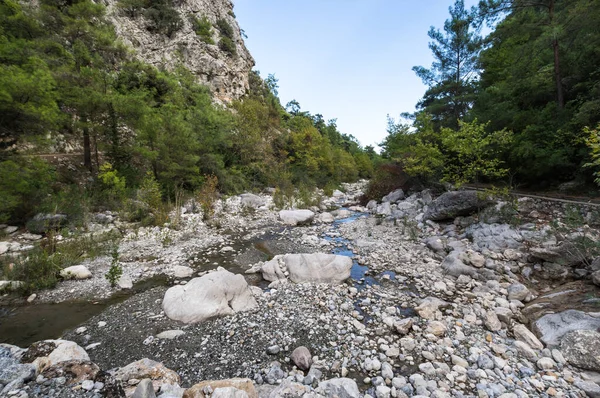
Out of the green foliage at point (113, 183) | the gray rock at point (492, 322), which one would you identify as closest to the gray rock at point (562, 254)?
the gray rock at point (492, 322)

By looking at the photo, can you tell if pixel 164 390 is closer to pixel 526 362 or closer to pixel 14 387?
pixel 14 387

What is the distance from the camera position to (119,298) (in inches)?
191

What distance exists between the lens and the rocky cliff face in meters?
23.1

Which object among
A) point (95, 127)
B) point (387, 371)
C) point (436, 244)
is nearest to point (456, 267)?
point (436, 244)

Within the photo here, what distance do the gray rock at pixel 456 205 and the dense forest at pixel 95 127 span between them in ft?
34.7

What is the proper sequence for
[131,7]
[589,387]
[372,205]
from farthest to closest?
[131,7], [372,205], [589,387]

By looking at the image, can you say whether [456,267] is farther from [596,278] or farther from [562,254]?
Result: [596,278]

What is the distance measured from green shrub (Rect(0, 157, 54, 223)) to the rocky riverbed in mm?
3257

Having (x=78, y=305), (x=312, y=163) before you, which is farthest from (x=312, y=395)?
(x=312, y=163)

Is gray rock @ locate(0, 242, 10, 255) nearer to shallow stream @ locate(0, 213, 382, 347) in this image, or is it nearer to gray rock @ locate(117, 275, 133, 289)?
shallow stream @ locate(0, 213, 382, 347)

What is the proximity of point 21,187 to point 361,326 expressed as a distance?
391 inches

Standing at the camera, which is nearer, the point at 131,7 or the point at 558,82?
the point at 558,82

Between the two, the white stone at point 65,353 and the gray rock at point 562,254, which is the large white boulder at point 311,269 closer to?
the white stone at point 65,353

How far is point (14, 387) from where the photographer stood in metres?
2.21
